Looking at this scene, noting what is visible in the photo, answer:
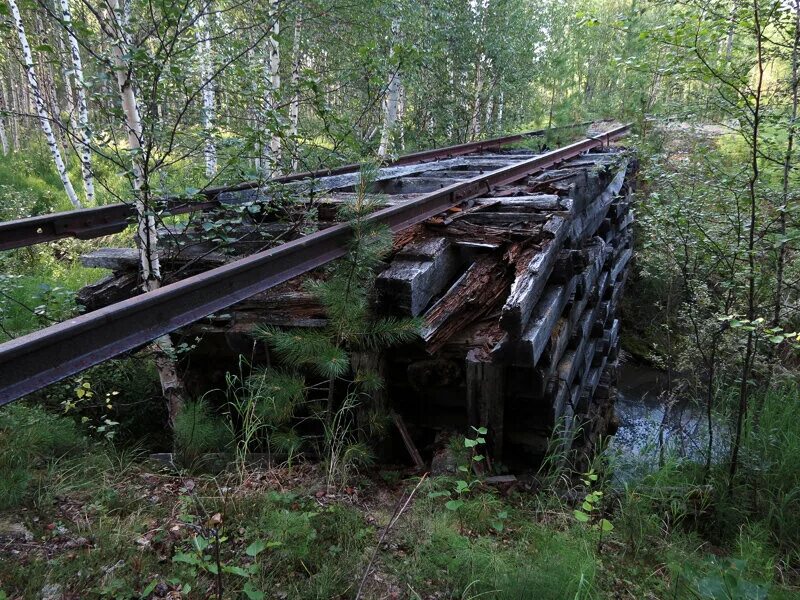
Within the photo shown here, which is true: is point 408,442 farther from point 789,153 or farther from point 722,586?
point 789,153

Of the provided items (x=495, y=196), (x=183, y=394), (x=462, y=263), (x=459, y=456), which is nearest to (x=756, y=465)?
(x=459, y=456)

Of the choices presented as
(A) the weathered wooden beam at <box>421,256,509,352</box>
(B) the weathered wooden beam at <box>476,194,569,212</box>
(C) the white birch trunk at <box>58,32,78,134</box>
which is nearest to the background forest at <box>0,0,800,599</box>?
(C) the white birch trunk at <box>58,32,78,134</box>

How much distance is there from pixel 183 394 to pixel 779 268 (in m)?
4.89

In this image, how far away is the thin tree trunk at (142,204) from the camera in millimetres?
3256

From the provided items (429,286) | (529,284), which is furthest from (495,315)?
(429,286)

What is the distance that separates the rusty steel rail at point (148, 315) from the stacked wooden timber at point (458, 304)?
488 millimetres

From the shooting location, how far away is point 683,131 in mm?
6465

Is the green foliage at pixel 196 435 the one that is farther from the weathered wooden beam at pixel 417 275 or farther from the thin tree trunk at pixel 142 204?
the weathered wooden beam at pixel 417 275

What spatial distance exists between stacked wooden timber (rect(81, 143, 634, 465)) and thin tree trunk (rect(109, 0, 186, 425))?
0.23 metres

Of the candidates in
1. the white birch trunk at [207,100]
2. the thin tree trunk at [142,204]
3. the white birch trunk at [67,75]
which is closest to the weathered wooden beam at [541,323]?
the thin tree trunk at [142,204]

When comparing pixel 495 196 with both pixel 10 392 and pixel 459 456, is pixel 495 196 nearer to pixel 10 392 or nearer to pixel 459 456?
pixel 459 456

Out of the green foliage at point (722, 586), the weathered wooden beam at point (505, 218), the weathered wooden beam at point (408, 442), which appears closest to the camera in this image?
the green foliage at point (722, 586)

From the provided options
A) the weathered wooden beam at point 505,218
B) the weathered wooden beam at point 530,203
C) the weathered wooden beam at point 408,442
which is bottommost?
the weathered wooden beam at point 408,442

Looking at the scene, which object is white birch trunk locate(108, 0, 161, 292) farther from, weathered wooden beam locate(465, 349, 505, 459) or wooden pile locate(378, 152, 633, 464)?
weathered wooden beam locate(465, 349, 505, 459)
